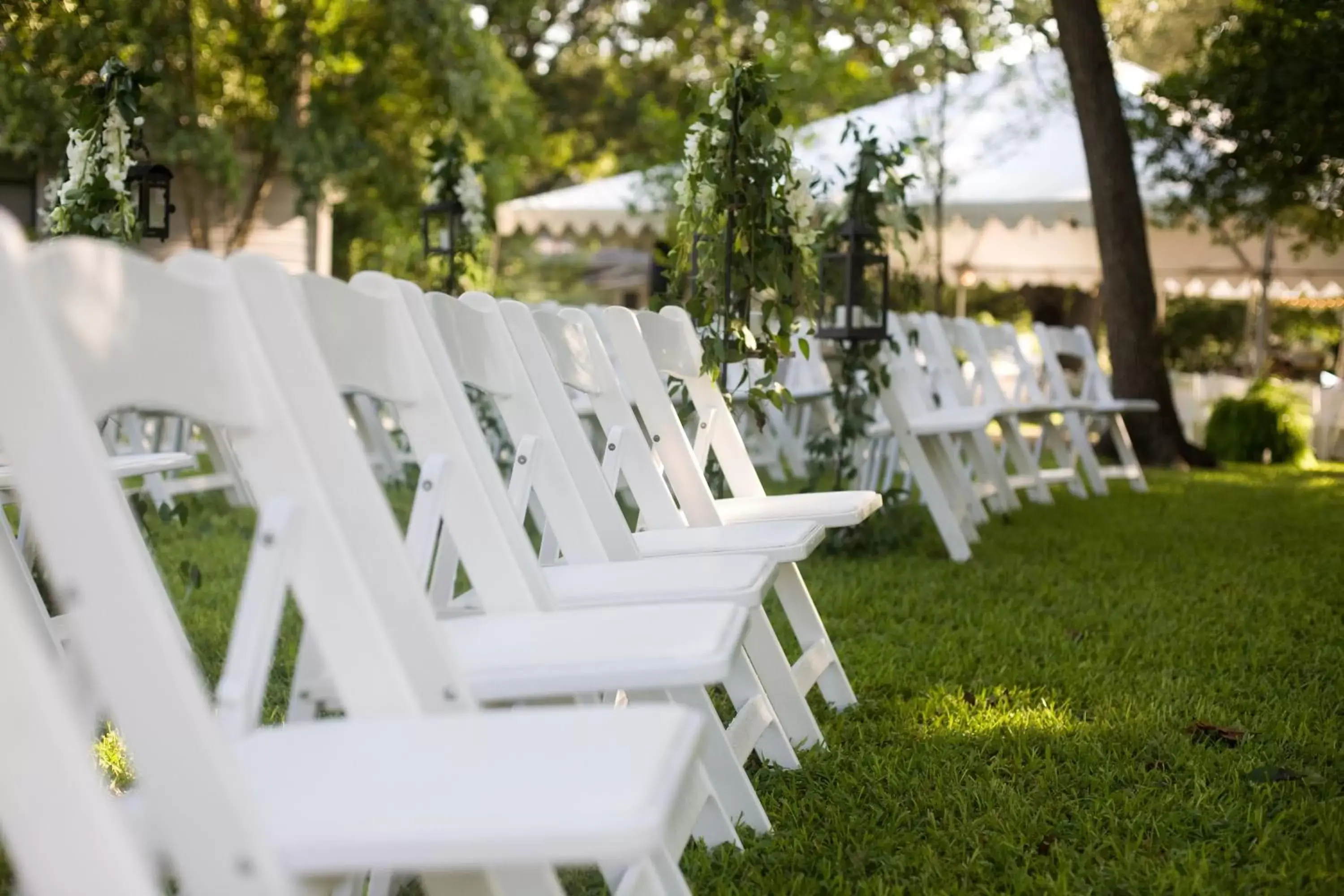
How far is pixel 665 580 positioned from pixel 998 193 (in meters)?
9.24

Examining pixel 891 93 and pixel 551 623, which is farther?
pixel 891 93

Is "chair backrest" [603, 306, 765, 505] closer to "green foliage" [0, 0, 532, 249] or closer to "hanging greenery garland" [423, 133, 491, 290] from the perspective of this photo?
"hanging greenery garland" [423, 133, 491, 290]

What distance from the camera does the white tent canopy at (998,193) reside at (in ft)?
37.9

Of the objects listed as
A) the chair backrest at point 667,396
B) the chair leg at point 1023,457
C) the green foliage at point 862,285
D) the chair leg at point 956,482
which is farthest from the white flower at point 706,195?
the chair leg at point 1023,457

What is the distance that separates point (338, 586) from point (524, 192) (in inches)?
1025

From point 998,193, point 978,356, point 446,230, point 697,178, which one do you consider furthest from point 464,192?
point 998,193

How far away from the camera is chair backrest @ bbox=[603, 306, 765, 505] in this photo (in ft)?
12.1

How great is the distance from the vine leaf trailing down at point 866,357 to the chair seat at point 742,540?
9.31ft

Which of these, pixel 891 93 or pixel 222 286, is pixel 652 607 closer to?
pixel 222 286

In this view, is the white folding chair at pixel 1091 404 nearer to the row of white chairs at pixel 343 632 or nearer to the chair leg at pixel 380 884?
the row of white chairs at pixel 343 632

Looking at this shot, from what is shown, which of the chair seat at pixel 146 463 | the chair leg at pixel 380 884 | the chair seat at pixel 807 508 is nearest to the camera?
the chair leg at pixel 380 884

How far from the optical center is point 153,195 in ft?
19.7

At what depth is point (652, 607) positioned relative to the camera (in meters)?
2.45

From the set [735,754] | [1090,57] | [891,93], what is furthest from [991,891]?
[891,93]
